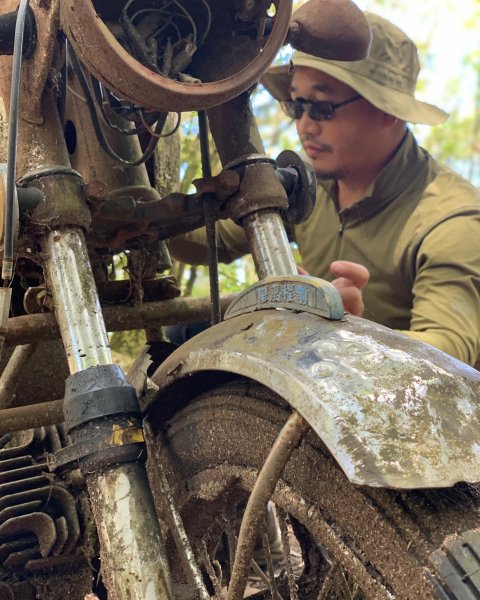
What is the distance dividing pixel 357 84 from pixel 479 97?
16.3 m

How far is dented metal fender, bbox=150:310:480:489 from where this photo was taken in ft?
2.81

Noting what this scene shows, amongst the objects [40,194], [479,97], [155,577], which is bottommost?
[479,97]

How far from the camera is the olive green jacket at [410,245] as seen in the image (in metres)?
2.09

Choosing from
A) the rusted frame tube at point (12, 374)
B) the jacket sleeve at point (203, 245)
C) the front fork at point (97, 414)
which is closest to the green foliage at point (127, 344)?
the jacket sleeve at point (203, 245)


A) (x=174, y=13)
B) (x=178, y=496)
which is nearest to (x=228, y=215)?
(x=174, y=13)

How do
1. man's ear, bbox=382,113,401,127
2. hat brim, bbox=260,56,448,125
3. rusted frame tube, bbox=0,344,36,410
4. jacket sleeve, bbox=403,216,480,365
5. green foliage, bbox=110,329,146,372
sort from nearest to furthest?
1. rusted frame tube, bbox=0,344,36,410
2. jacket sleeve, bbox=403,216,480,365
3. hat brim, bbox=260,56,448,125
4. man's ear, bbox=382,113,401,127
5. green foliage, bbox=110,329,146,372

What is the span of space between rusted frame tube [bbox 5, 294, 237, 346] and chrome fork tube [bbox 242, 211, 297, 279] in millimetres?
243

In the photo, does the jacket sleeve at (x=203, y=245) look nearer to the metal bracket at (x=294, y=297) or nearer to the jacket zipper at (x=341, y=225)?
the jacket zipper at (x=341, y=225)

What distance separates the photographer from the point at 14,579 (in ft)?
5.12

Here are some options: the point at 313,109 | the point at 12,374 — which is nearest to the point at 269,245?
the point at 12,374

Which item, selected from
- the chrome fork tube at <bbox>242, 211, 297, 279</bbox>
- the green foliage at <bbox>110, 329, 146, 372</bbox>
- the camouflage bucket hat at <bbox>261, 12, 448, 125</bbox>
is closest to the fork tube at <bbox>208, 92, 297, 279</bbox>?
the chrome fork tube at <bbox>242, 211, 297, 279</bbox>

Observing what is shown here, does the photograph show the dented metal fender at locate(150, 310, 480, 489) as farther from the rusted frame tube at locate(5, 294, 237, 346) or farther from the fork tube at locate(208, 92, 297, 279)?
the rusted frame tube at locate(5, 294, 237, 346)

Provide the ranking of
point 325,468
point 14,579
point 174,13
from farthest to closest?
point 14,579 < point 174,13 < point 325,468

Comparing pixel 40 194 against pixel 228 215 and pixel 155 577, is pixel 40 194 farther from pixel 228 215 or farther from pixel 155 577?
pixel 155 577
